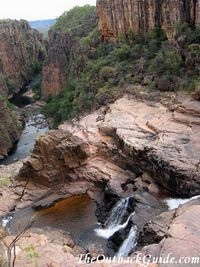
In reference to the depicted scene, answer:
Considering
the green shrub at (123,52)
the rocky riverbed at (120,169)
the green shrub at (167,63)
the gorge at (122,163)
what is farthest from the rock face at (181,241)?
the green shrub at (123,52)

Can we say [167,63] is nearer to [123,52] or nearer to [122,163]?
[123,52]

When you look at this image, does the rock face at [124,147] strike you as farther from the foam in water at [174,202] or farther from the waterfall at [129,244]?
the waterfall at [129,244]

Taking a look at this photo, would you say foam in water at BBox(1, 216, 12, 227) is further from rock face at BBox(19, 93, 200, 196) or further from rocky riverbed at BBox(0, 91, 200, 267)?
rock face at BBox(19, 93, 200, 196)

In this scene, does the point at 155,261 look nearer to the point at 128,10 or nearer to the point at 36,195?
the point at 36,195

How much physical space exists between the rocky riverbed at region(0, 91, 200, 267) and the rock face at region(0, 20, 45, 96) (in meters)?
45.7

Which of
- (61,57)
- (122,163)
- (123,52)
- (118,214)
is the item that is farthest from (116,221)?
(61,57)

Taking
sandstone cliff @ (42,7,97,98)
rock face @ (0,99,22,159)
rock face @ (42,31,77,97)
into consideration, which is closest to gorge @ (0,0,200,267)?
rock face @ (0,99,22,159)

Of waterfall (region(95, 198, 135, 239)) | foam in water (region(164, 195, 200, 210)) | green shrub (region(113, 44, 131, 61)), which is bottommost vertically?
waterfall (region(95, 198, 135, 239))

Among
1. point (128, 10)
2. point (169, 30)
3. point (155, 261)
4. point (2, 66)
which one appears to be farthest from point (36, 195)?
point (2, 66)

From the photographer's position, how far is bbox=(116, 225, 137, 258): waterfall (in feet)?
67.7

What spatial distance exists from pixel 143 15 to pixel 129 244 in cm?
2913

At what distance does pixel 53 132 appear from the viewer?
98.4ft

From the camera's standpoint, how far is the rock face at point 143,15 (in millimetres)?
37719

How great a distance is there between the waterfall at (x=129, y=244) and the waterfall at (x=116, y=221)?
60.5 inches
